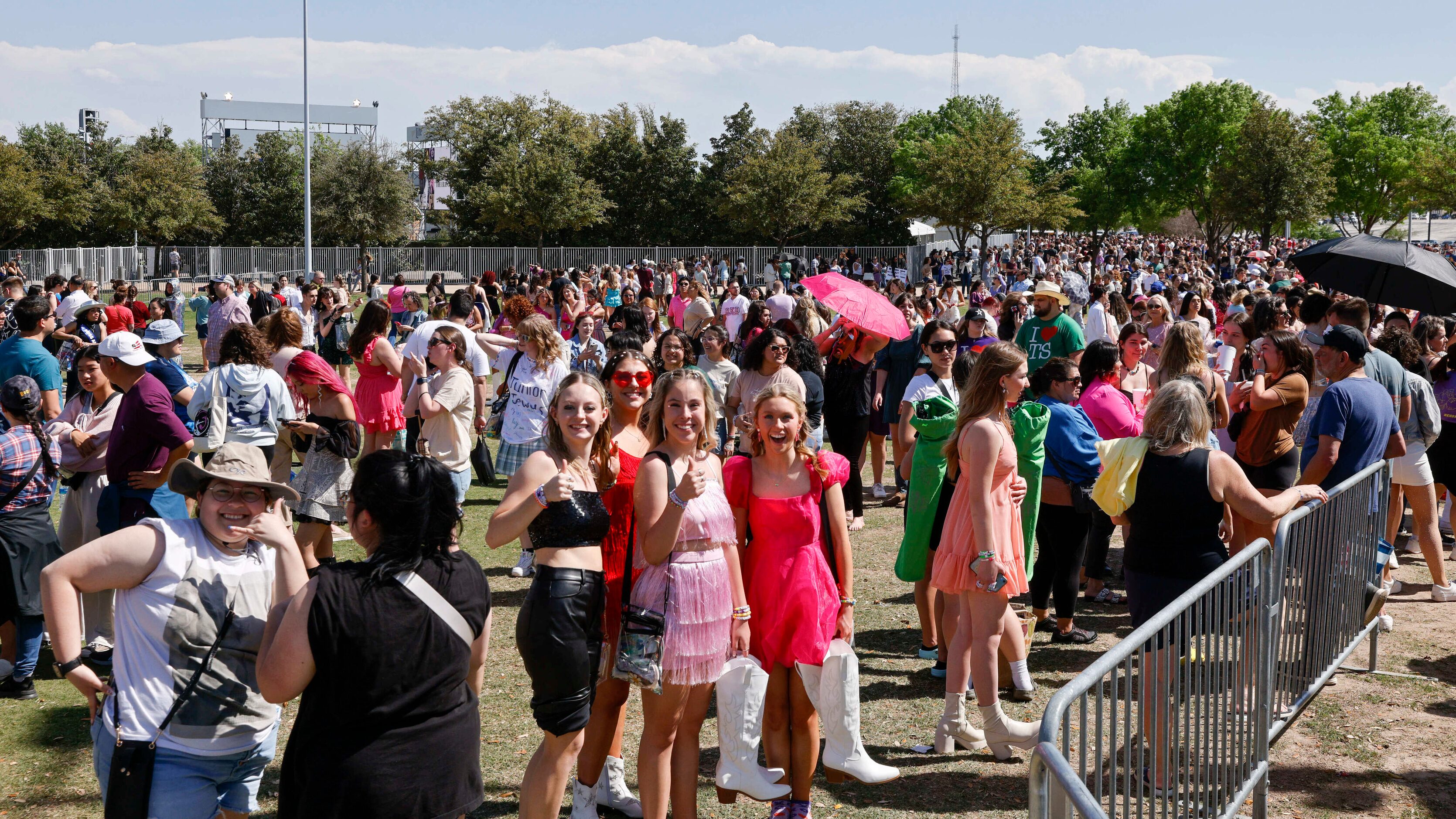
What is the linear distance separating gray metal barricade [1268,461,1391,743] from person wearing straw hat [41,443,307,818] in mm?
3642

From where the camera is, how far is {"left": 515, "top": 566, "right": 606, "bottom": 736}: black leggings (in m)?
3.67

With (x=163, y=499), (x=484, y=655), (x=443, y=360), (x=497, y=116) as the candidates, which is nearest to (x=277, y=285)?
(x=443, y=360)

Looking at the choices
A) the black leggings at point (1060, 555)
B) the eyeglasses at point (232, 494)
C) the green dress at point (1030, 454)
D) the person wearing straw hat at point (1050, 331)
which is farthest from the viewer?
the person wearing straw hat at point (1050, 331)

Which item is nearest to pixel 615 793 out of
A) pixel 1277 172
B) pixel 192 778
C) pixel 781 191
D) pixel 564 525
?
pixel 564 525

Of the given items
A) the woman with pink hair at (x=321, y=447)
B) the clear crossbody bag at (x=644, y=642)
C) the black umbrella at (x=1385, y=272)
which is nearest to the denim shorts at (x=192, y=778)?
the clear crossbody bag at (x=644, y=642)

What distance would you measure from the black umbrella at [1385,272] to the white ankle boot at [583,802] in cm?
921

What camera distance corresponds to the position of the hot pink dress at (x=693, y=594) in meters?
3.93

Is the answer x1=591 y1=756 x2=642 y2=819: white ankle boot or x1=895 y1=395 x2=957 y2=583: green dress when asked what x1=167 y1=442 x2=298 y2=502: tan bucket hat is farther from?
x1=895 y1=395 x2=957 y2=583: green dress

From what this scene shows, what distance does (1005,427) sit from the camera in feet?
16.1

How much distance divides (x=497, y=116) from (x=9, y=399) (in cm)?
4846

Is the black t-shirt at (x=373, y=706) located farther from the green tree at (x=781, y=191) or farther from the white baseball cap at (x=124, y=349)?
the green tree at (x=781, y=191)

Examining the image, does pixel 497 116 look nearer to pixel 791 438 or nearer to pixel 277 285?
pixel 277 285

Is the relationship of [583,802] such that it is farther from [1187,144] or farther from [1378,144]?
[1378,144]

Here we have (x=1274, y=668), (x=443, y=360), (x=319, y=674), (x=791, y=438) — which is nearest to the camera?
(x=319, y=674)
